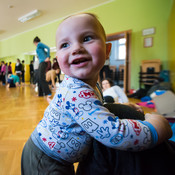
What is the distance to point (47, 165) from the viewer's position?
0.46 m

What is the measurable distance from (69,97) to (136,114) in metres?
0.26

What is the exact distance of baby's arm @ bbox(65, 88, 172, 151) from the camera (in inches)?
14.2

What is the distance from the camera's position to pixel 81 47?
43cm

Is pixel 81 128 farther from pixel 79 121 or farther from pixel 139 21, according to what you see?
pixel 139 21

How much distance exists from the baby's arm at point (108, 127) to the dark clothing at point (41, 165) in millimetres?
195

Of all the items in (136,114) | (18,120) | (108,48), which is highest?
(108,48)

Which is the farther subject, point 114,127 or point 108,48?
point 108,48

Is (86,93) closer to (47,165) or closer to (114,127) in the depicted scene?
(114,127)

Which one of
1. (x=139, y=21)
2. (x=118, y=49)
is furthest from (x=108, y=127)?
(x=118, y=49)

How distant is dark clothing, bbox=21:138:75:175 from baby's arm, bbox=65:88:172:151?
0.20 metres

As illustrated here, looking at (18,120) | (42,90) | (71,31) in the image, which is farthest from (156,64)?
(71,31)

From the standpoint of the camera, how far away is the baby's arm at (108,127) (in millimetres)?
360

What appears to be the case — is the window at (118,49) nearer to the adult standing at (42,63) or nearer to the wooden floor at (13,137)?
the adult standing at (42,63)

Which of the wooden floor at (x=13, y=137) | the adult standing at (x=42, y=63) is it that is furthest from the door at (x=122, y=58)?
the wooden floor at (x=13, y=137)
